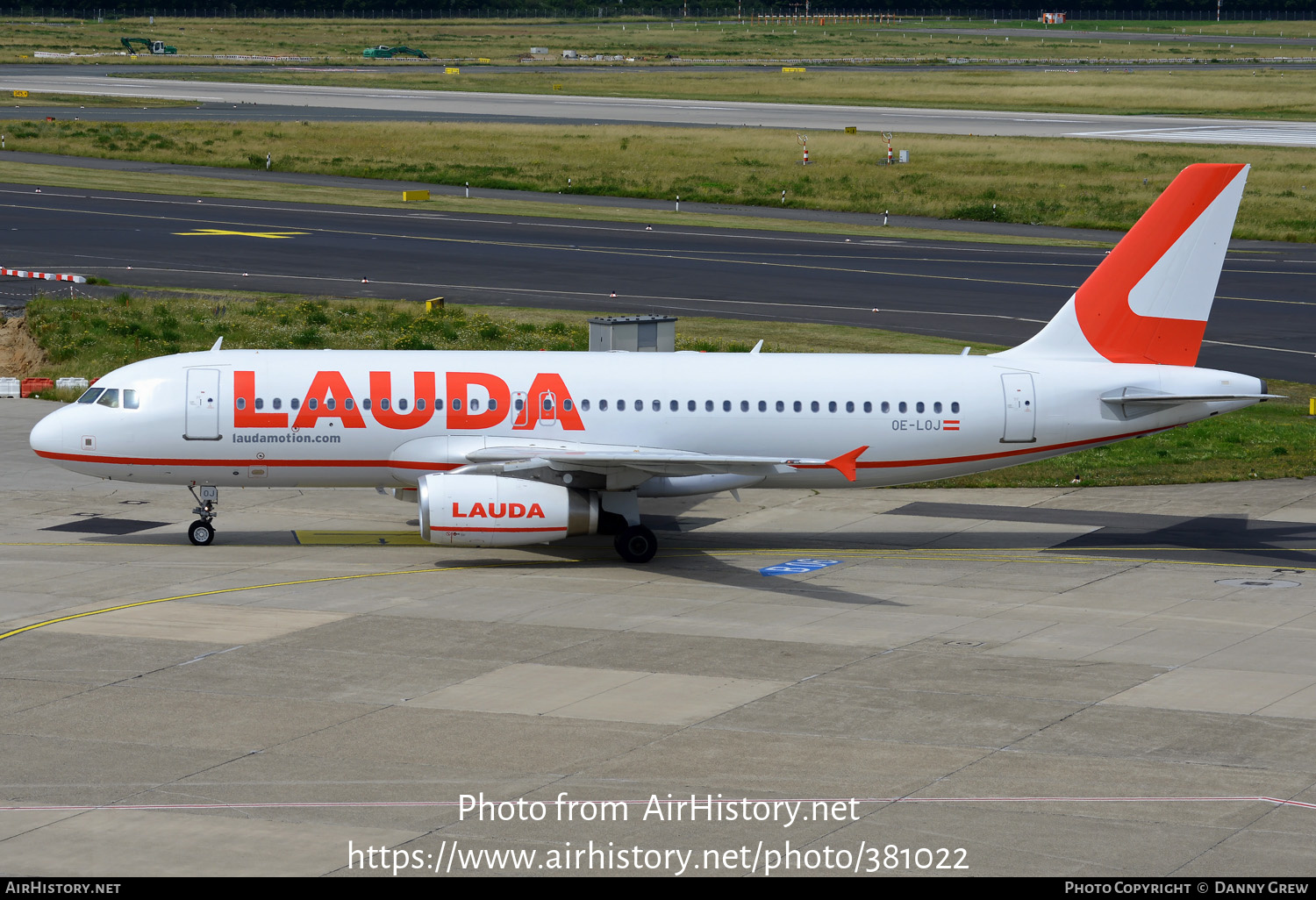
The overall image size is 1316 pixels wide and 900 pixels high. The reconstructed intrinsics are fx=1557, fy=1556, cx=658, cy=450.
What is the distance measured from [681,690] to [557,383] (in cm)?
1165

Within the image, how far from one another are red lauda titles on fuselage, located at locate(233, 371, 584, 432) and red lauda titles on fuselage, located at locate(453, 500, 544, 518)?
264cm

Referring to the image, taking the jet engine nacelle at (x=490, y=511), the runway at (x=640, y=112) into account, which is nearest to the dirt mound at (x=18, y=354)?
the jet engine nacelle at (x=490, y=511)

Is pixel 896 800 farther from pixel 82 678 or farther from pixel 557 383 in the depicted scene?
pixel 557 383

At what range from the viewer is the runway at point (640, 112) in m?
130

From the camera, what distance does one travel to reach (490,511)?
34.2 meters

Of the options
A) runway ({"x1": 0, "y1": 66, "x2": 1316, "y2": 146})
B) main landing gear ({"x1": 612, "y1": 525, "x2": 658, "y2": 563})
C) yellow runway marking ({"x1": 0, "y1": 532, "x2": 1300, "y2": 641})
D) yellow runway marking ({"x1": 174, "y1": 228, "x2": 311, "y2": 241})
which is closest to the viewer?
main landing gear ({"x1": 612, "y1": 525, "x2": 658, "y2": 563})

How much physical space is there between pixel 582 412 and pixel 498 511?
3613 millimetres

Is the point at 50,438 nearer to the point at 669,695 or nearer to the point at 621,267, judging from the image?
the point at 669,695

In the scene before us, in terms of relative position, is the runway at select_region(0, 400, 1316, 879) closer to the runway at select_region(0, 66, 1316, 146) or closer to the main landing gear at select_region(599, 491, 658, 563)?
the main landing gear at select_region(599, 491, 658, 563)

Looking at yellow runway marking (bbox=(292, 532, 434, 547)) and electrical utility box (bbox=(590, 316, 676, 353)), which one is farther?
electrical utility box (bbox=(590, 316, 676, 353))

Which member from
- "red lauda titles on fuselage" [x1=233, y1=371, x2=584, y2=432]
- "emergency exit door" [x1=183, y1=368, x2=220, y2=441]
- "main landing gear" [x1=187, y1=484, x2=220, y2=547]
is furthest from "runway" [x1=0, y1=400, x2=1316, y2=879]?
"red lauda titles on fuselage" [x1=233, y1=371, x2=584, y2=432]

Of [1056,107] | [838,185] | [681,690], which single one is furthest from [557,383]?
[1056,107]

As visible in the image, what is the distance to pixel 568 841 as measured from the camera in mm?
20359

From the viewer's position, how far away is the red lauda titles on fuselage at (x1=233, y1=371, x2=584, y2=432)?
118 ft
